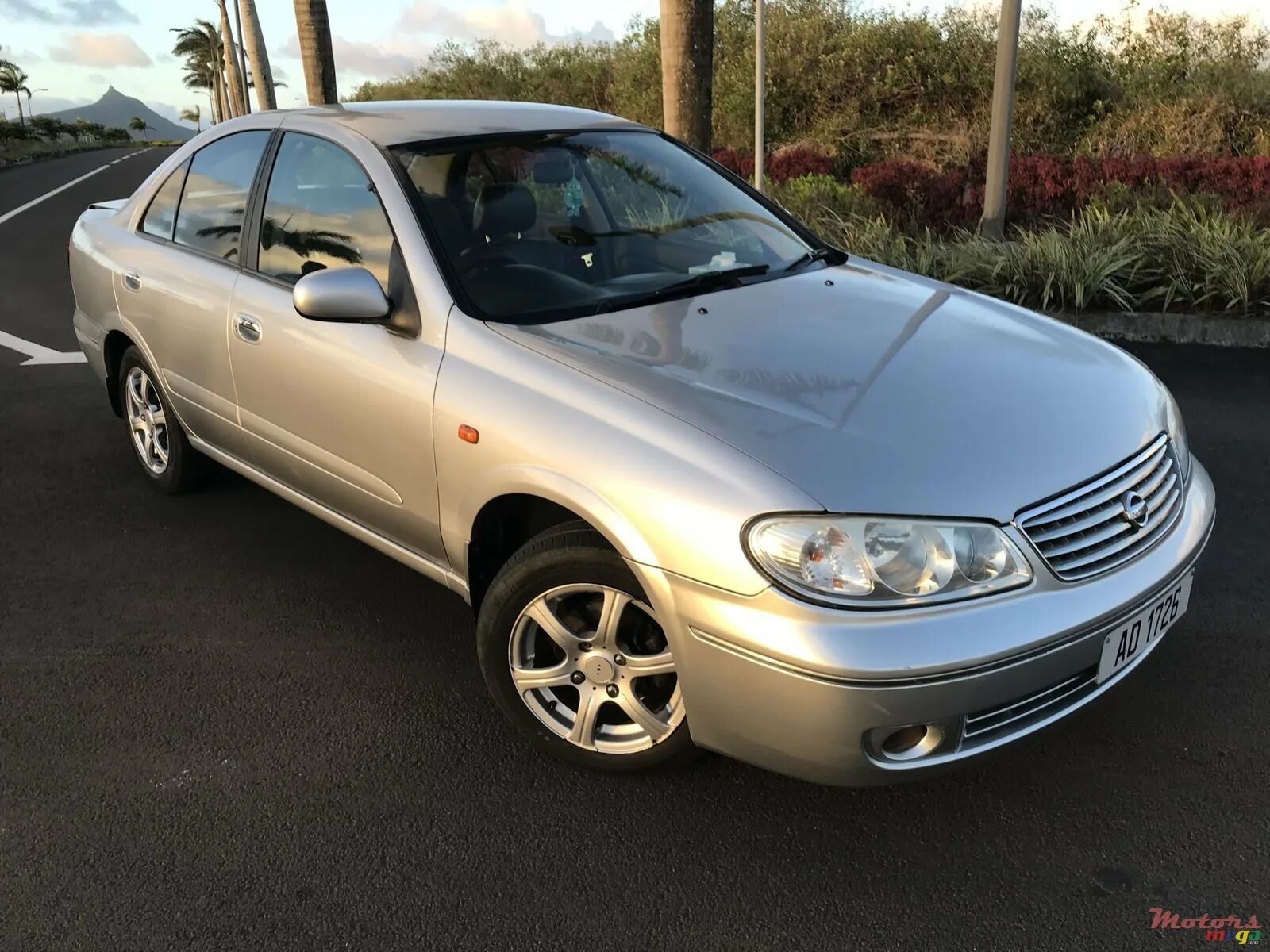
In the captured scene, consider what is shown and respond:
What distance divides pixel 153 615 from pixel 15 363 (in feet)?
13.7

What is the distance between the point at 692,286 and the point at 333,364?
1.14m

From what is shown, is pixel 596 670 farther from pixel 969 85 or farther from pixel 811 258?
pixel 969 85

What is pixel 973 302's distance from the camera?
3602 mm

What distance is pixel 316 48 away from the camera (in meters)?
13.8

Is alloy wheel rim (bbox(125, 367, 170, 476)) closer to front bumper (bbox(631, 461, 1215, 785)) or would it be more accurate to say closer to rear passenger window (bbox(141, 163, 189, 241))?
rear passenger window (bbox(141, 163, 189, 241))

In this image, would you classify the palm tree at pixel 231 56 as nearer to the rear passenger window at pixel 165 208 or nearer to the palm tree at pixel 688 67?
the palm tree at pixel 688 67

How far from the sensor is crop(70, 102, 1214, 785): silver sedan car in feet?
7.58

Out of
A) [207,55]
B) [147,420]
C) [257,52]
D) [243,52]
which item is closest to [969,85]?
[257,52]

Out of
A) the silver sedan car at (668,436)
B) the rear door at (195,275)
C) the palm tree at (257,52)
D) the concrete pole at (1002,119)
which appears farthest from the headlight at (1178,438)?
the palm tree at (257,52)

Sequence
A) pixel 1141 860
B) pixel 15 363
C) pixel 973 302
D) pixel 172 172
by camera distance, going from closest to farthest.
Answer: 1. pixel 1141 860
2. pixel 973 302
3. pixel 172 172
4. pixel 15 363

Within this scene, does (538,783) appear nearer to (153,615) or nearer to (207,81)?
(153,615)

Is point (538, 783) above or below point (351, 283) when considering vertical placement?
below

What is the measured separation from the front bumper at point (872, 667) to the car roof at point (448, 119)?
6.24ft

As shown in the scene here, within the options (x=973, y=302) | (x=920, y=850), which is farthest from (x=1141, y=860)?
(x=973, y=302)
